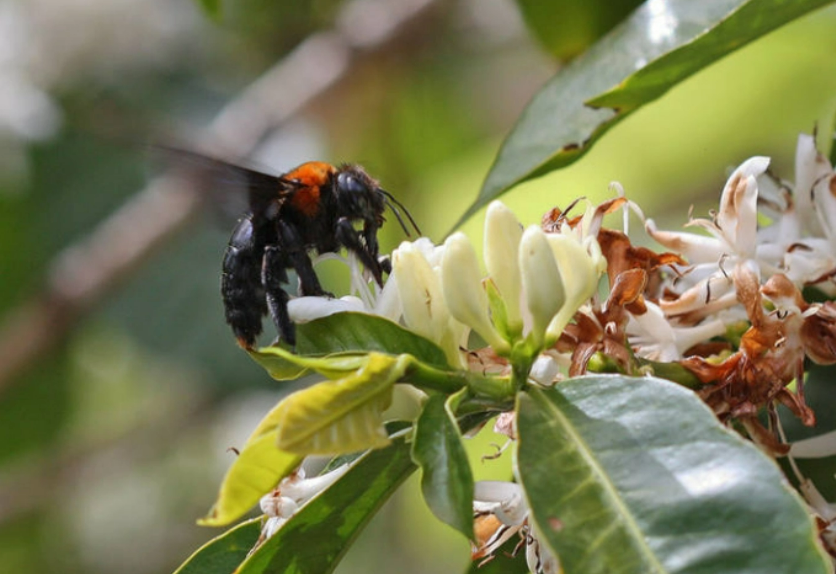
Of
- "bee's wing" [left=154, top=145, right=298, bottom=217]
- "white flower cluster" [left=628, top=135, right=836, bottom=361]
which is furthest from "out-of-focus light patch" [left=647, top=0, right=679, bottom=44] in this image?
"bee's wing" [left=154, top=145, right=298, bottom=217]

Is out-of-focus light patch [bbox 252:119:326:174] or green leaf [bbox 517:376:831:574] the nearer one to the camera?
green leaf [bbox 517:376:831:574]

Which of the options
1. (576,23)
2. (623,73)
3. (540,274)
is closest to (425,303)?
(540,274)

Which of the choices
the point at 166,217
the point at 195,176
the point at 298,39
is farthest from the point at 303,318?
the point at 298,39

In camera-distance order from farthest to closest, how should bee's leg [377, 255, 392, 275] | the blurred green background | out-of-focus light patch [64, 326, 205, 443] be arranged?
1. out-of-focus light patch [64, 326, 205, 443]
2. the blurred green background
3. bee's leg [377, 255, 392, 275]

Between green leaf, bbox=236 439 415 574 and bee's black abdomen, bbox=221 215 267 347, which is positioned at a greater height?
bee's black abdomen, bbox=221 215 267 347

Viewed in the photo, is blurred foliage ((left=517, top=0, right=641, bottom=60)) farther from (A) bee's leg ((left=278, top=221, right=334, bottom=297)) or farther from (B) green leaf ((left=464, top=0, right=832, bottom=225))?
(A) bee's leg ((left=278, top=221, right=334, bottom=297))

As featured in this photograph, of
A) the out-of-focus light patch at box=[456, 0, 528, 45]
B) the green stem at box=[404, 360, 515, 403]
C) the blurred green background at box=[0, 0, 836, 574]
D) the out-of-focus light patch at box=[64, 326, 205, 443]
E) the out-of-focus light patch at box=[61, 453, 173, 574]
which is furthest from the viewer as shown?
the out-of-focus light patch at box=[61, 453, 173, 574]
